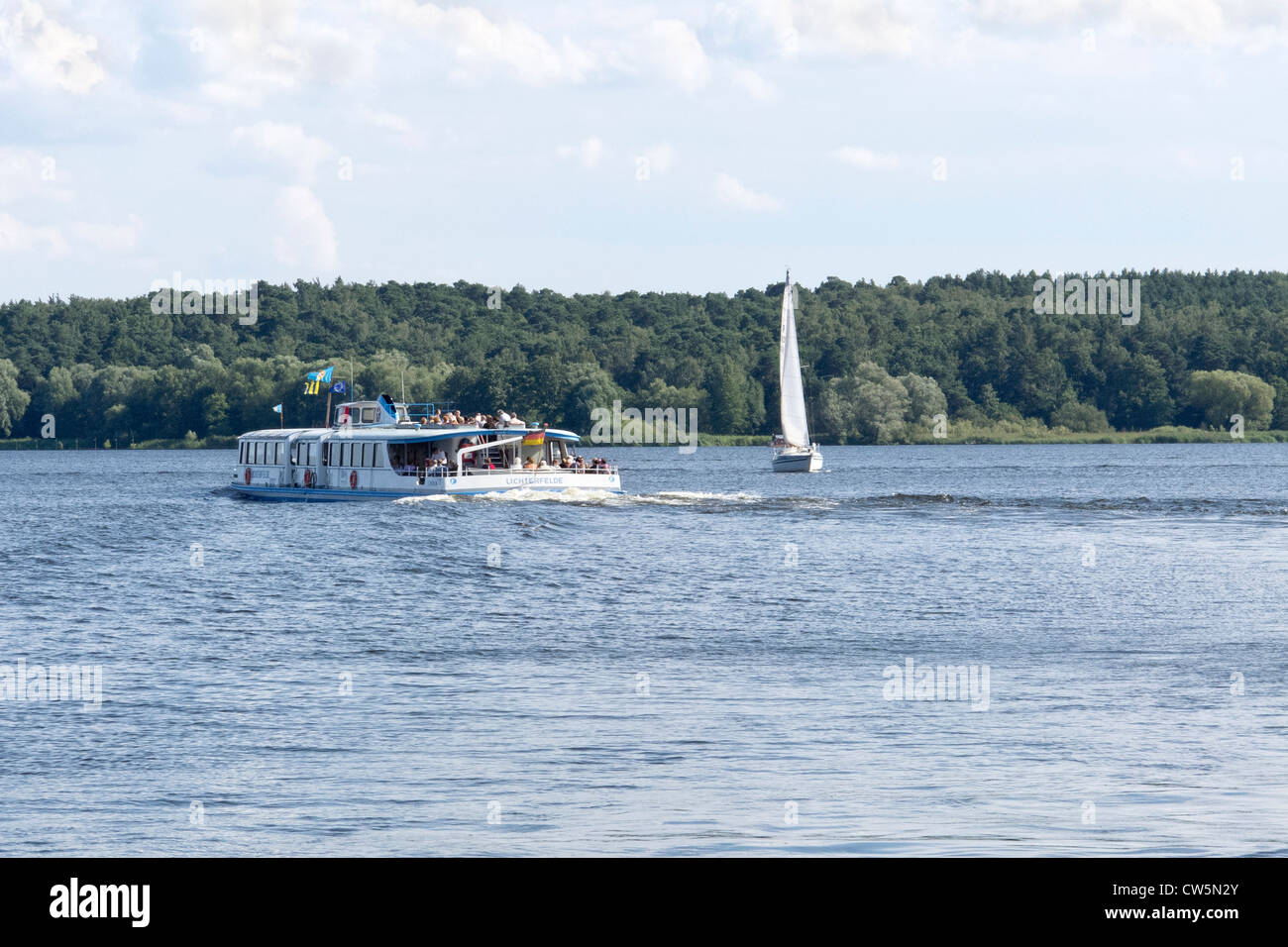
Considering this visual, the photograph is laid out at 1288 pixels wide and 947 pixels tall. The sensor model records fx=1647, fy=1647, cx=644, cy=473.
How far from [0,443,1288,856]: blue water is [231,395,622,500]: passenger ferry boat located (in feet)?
49.4

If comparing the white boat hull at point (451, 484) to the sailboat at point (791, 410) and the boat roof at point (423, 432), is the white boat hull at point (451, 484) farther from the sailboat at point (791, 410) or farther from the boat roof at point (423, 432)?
the sailboat at point (791, 410)

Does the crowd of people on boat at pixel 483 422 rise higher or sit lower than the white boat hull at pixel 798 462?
higher

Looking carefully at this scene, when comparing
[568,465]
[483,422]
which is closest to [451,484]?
[483,422]

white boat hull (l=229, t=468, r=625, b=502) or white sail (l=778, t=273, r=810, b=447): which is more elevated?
white sail (l=778, t=273, r=810, b=447)

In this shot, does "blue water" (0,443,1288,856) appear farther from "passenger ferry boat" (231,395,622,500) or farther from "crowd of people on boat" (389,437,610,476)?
"crowd of people on boat" (389,437,610,476)

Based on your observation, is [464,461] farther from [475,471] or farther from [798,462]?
[798,462]

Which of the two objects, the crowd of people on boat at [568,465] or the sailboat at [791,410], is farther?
the sailboat at [791,410]

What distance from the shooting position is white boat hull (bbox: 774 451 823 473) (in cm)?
12838

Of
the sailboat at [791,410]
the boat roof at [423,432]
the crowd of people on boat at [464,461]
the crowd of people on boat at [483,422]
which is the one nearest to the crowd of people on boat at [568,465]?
the crowd of people on boat at [464,461]

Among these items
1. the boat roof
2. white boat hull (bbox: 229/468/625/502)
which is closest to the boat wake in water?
white boat hull (bbox: 229/468/625/502)

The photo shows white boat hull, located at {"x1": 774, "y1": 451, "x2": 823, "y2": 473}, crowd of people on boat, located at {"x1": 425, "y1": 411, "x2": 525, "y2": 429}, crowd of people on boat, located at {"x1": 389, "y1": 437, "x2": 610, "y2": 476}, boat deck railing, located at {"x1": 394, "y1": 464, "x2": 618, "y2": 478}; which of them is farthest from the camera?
white boat hull, located at {"x1": 774, "y1": 451, "x2": 823, "y2": 473}

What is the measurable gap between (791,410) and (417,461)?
4651 cm

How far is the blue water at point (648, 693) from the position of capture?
17.8 meters
